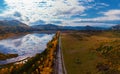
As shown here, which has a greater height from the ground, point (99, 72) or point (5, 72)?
point (99, 72)

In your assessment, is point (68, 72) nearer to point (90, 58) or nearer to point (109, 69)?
point (109, 69)

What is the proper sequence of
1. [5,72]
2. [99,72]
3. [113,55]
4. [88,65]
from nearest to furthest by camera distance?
[99,72], [88,65], [113,55], [5,72]

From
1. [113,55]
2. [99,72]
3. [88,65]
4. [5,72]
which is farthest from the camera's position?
[5,72]

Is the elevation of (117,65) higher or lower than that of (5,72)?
higher

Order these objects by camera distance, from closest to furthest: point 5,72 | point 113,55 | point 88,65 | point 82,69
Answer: point 82,69, point 88,65, point 113,55, point 5,72

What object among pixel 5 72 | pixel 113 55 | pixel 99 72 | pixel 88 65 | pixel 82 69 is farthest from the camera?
pixel 5 72

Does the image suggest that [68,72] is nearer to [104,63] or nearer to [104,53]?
[104,63]

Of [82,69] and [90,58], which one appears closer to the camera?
[82,69]

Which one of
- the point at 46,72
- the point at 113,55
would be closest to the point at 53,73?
the point at 46,72

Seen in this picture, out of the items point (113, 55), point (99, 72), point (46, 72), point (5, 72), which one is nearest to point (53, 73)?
point (46, 72)
